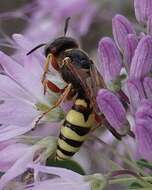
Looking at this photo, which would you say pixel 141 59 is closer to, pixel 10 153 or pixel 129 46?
pixel 129 46

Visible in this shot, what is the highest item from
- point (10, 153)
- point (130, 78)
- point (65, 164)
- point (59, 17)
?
point (130, 78)

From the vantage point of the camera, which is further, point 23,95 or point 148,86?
point 23,95

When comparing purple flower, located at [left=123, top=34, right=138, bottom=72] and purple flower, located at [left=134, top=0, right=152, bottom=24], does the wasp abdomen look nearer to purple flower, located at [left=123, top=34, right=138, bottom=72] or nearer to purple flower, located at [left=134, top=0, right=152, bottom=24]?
purple flower, located at [left=123, top=34, right=138, bottom=72]

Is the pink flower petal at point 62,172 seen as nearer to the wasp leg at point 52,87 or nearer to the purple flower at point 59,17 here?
the wasp leg at point 52,87

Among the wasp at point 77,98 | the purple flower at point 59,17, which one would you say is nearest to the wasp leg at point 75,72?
the wasp at point 77,98

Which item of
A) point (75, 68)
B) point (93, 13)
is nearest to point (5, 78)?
point (75, 68)

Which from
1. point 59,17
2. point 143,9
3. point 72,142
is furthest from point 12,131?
point 59,17

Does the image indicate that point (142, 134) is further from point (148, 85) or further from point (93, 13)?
point (93, 13)
